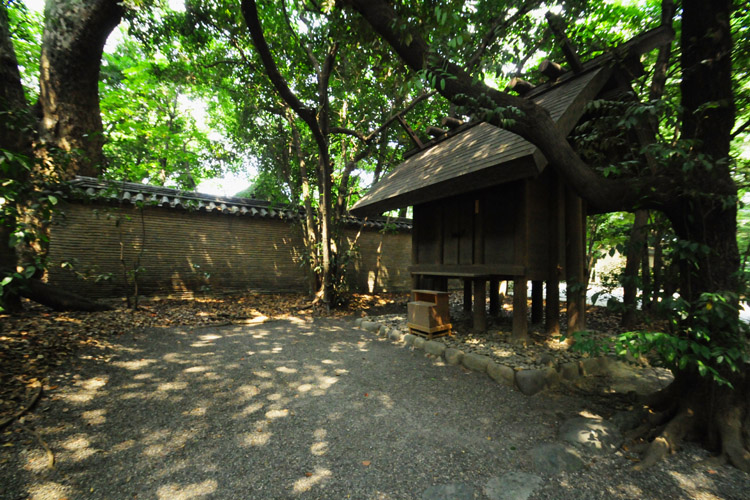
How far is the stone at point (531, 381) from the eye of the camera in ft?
11.5

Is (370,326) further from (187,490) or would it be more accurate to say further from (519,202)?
(187,490)

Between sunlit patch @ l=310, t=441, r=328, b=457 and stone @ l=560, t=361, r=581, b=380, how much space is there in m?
3.17

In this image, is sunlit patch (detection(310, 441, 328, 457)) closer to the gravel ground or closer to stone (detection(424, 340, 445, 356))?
the gravel ground

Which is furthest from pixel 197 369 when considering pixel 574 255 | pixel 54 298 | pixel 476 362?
pixel 574 255

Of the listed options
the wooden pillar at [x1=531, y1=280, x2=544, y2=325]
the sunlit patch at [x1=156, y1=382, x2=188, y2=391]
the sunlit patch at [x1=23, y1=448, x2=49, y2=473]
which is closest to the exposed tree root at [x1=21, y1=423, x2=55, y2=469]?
the sunlit patch at [x1=23, y1=448, x2=49, y2=473]

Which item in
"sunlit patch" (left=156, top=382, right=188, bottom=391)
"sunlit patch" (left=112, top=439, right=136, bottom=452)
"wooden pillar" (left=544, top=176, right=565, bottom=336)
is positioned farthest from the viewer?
"wooden pillar" (left=544, top=176, right=565, bottom=336)

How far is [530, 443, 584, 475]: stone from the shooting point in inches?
87.2

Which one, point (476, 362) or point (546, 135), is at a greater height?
point (546, 135)

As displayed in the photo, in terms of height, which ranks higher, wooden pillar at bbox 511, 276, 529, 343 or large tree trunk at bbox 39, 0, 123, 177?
large tree trunk at bbox 39, 0, 123, 177

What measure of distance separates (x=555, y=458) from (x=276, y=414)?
2445 mm

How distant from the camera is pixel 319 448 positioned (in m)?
2.41

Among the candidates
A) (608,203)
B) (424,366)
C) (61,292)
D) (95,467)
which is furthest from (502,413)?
(61,292)

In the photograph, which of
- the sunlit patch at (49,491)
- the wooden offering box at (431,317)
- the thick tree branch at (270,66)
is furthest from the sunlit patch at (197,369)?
the thick tree branch at (270,66)

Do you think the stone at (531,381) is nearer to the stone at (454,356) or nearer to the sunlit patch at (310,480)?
the stone at (454,356)
